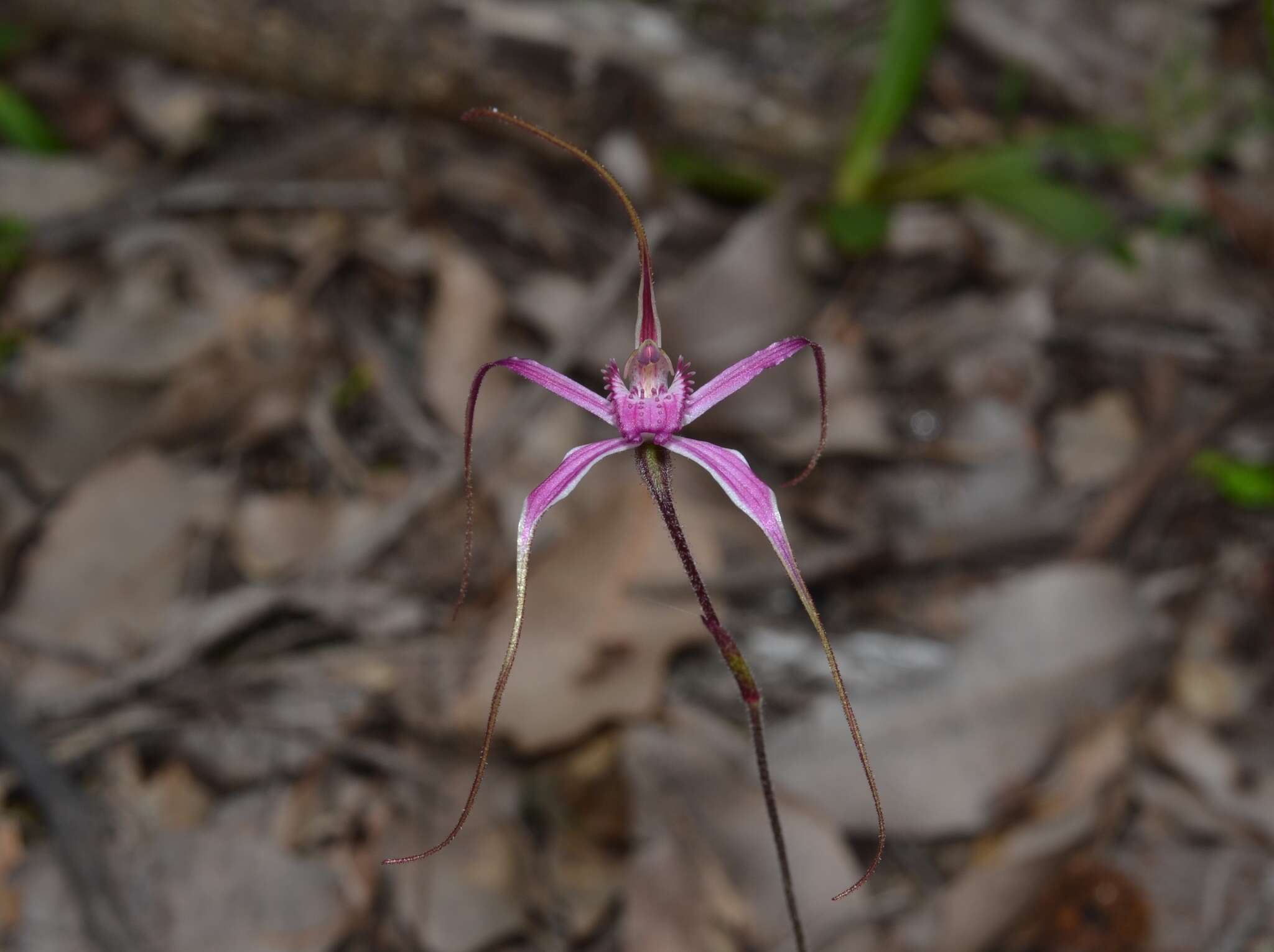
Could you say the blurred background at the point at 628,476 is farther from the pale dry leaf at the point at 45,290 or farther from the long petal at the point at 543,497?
the long petal at the point at 543,497

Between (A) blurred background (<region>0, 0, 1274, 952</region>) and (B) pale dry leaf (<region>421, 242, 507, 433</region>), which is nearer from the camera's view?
(A) blurred background (<region>0, 0, 1274, 952</region>)

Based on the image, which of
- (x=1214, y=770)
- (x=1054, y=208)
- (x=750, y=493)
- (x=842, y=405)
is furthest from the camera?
(x=1054, y=208)

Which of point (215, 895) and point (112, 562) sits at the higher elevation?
point (112, 562)

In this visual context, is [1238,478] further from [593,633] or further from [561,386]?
[561,386]

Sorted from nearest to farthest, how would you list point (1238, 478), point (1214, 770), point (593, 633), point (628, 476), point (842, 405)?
point (593, 633), point (1214, 770), point (628, 476), point (1238, 478), point (842, 405)

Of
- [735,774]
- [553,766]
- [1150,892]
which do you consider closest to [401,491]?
[553,766]

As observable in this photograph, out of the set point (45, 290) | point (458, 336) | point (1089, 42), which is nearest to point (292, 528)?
point (458, 336)

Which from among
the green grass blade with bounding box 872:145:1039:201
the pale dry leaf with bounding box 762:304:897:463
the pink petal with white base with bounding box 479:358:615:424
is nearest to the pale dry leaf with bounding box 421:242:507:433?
the pale dry leaf with bounding box 762:304:897:463

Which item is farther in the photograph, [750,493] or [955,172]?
[955,172]

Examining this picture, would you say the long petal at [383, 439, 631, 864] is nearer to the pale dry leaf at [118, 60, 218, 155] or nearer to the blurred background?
the blurred background
